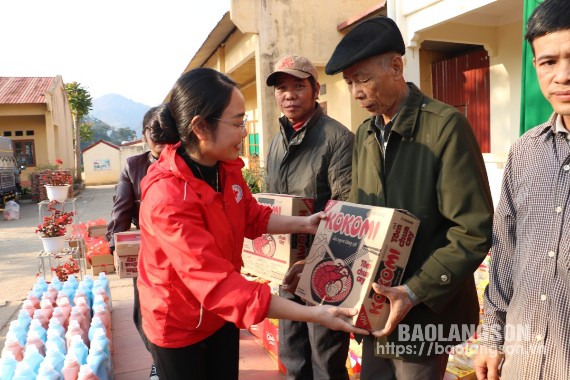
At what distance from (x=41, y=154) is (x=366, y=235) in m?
24.6

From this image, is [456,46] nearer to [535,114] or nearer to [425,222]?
[535,114]

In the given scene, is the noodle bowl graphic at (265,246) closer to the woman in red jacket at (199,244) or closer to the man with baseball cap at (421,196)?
the woman in red jacket at (199,244)

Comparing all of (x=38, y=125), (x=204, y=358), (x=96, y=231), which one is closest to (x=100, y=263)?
(x=96, y=231)

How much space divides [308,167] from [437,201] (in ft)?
2.94

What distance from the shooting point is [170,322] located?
5.53 ft

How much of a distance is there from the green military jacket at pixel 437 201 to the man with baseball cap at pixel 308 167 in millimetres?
539

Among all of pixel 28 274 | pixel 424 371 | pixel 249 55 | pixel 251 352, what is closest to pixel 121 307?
pixel 251 352

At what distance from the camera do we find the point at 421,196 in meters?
1.62

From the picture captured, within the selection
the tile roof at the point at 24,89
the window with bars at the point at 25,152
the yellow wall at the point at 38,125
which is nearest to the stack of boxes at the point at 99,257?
the yellow wall at the point at 38,125

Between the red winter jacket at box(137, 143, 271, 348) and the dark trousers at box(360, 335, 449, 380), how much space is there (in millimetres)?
604

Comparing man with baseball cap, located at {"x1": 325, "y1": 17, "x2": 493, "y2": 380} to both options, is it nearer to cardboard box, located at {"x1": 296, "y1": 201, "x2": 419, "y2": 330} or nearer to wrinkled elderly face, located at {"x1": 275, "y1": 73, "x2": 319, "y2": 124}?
cardboard box, located at {"x1": 296, "y1": 201, "x2": 419, "y2": 330}

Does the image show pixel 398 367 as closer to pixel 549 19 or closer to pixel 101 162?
pixel 549 19

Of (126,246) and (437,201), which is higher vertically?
(437,201)

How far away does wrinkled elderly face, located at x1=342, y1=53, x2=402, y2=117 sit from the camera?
5.46 feet
